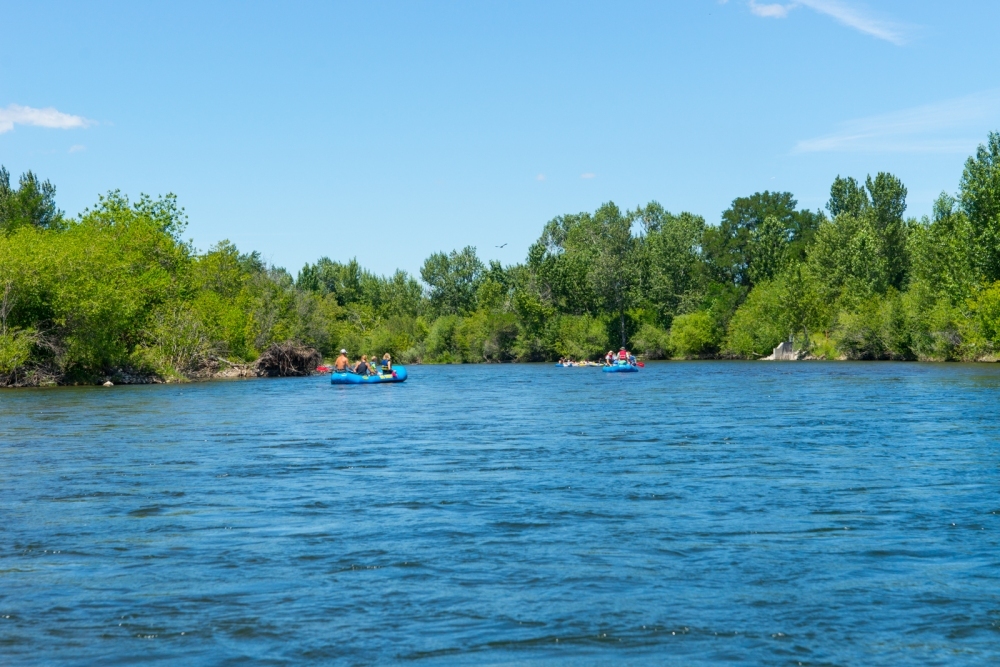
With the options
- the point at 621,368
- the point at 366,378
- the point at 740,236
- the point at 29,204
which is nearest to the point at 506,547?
the point at 366,378

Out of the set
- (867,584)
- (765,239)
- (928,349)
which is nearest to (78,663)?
(867,584)

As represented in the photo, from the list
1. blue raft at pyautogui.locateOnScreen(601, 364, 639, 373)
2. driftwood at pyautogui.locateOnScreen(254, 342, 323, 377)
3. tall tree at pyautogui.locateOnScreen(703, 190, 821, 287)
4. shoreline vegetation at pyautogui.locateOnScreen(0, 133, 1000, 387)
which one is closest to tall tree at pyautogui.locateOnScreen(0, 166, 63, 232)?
shoreline vegetation at pyautogui.locateOnScreen(0, 133, 1000, 387)

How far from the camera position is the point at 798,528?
1159 cm

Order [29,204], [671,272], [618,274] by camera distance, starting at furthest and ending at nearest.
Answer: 1. [671,272]
2. [618,274]
3. [29,204]

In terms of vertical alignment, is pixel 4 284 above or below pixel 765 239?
below

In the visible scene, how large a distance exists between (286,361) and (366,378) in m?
16.0

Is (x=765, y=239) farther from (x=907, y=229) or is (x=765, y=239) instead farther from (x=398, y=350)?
(x=398, y=350)

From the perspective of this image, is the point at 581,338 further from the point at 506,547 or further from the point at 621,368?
the point at 506,547

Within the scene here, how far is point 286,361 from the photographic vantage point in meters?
64.7

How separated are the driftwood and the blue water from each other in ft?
131

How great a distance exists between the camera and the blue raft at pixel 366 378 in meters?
49.5

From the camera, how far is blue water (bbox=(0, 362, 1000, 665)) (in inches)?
301

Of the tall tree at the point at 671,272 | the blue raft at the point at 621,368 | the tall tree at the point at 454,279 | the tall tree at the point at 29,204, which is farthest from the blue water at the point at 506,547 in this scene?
the tall tree at the point at 454,279

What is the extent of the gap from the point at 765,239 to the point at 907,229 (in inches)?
622
